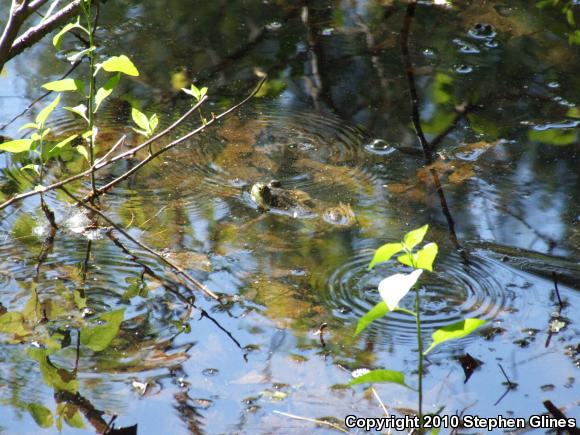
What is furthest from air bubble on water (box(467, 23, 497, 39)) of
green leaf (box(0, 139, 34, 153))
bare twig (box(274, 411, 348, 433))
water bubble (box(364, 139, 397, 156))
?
bare twig (box(274, 411, 348, 433))

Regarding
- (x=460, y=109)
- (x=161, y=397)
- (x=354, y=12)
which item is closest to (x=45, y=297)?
(x=161, y=397)

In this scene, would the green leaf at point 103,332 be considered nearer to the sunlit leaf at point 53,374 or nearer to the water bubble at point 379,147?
the sunlit leaf at point 53,374

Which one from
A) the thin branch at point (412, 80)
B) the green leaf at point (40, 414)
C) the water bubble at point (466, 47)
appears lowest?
the water bubble at point (466, 47)

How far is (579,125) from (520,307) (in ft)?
5.37

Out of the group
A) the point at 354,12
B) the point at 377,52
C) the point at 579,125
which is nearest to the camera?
the point at 579,125

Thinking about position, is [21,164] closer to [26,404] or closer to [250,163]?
[250,163]

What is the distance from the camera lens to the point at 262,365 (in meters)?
2.52

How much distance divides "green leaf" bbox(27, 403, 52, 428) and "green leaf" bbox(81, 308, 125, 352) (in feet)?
0.88

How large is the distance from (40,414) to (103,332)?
1.22 ft

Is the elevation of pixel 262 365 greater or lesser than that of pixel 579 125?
greater

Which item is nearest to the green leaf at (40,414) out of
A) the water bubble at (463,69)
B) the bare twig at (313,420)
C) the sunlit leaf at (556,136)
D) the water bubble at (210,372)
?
the water bubble at (210,372)

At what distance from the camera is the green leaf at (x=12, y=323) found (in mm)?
2650

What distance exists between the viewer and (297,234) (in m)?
3.26

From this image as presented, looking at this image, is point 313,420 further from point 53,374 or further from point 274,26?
point 274,26
